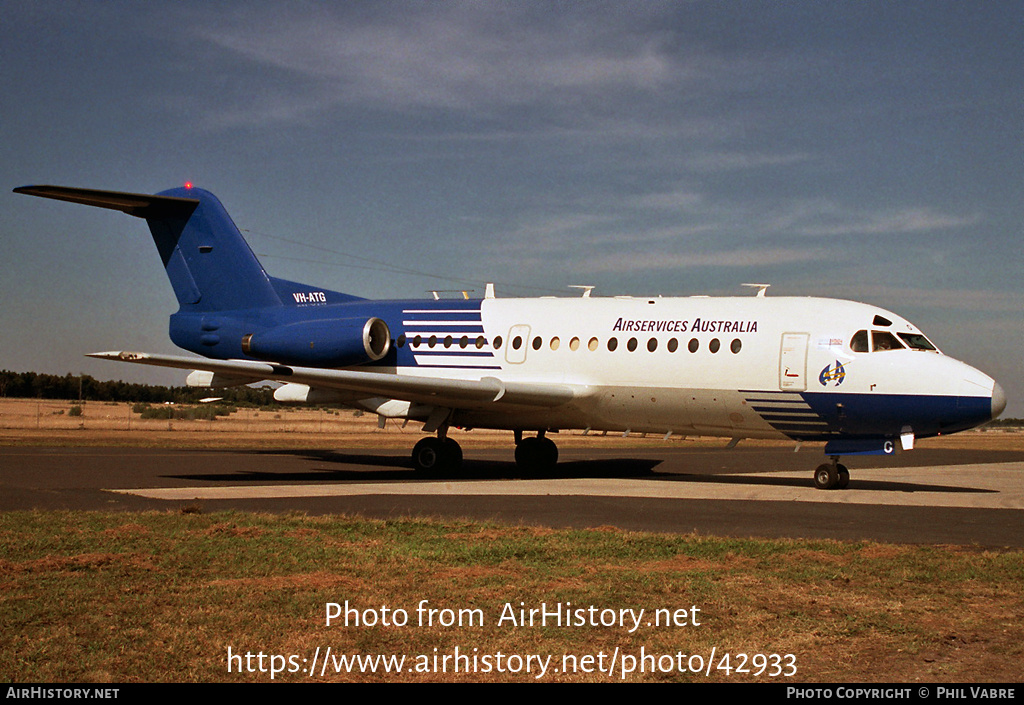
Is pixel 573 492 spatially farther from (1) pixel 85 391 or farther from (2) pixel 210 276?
(1) pixel 85 391

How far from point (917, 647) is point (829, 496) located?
11.8 m

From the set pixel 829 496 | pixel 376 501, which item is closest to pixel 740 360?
pixel 829 496

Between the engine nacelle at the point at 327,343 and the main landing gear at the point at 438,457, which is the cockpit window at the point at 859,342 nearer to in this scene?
the main landing gear at the point at 438,457

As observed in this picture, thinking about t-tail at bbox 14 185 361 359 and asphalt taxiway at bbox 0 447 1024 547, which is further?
t-tail at bbox 14 185 361 359

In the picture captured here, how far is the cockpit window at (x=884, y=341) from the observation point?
18594mm

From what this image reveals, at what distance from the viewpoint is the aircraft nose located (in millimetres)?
17547

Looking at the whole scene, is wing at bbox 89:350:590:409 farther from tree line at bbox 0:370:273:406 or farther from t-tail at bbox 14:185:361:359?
tree line at bbox 0:370:273:406

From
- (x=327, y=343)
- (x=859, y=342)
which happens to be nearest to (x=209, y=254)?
(x=327, y=343)

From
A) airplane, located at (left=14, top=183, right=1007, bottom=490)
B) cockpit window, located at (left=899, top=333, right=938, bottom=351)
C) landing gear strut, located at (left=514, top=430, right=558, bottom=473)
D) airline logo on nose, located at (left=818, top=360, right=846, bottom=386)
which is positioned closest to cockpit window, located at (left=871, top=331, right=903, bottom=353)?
airplane, located at (left=14, top=183, right=1007, bottom=490)

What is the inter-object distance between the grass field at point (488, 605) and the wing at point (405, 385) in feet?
27.0

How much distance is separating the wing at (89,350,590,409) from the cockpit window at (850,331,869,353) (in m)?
5.84

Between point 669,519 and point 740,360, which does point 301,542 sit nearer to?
point 669,519

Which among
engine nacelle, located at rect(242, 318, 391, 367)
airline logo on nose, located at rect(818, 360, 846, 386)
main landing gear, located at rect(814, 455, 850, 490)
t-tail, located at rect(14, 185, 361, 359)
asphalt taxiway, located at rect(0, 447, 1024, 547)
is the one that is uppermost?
t-tail, located at rect(14, 185, 361, 359)

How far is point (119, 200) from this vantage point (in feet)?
81.6
